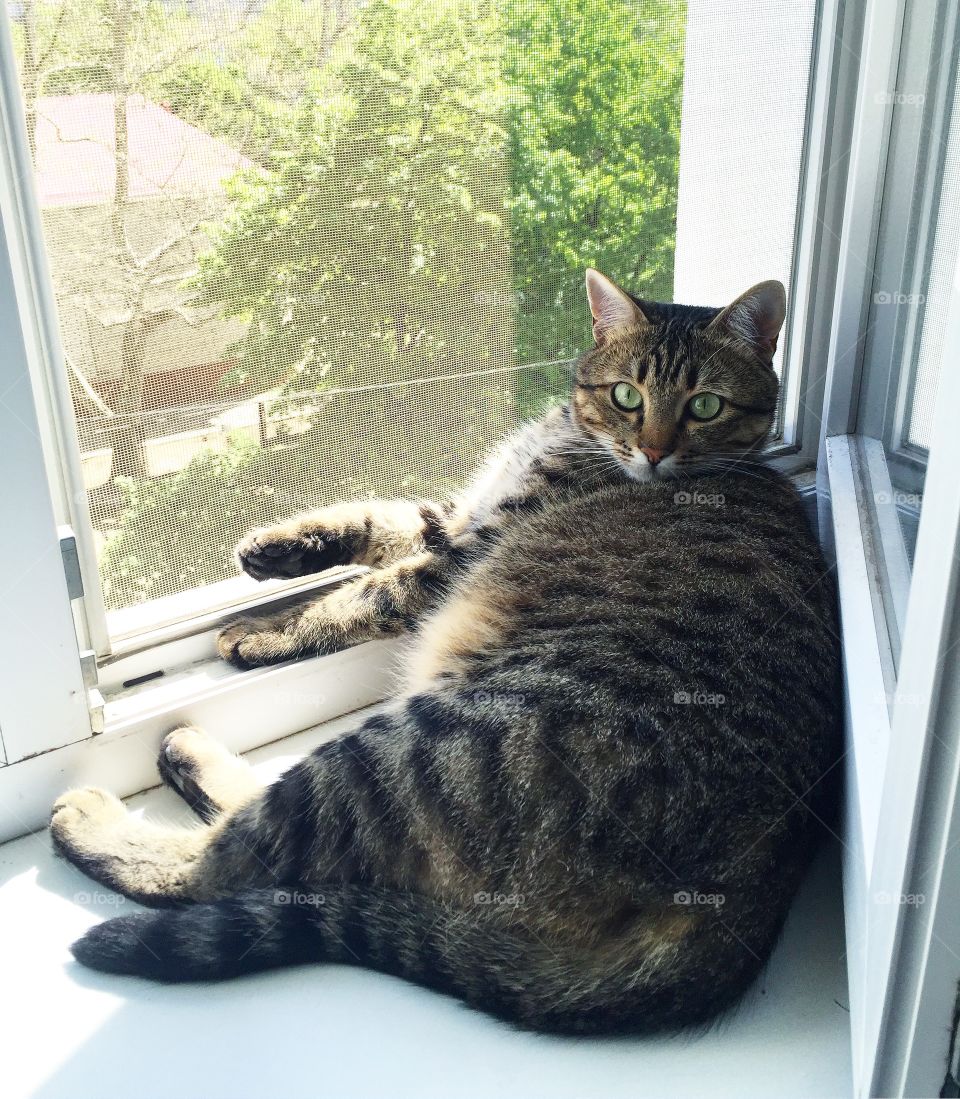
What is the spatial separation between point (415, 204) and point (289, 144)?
0.29m

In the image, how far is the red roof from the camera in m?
1.48

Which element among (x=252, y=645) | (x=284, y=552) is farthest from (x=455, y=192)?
(x=252, y=645)

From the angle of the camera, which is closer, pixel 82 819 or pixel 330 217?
pixel 82 819

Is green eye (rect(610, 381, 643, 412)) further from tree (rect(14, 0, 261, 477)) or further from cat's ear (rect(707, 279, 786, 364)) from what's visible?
tree (rect(14, 0, 261, 477))

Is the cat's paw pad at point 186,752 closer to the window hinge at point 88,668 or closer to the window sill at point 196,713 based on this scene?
the window sill at point 196,713

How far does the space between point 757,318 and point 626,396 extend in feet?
1.01

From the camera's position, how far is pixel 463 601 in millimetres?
1910

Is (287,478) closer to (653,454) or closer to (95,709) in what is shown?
(95,709)

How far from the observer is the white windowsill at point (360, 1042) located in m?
1.23

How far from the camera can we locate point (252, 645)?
6.40ft

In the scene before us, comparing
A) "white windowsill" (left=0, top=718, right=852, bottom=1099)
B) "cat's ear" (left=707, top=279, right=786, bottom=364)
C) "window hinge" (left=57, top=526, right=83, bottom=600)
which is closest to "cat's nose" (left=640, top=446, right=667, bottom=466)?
"cat's ear" (left=707, top=279, right=786, bottom=364)

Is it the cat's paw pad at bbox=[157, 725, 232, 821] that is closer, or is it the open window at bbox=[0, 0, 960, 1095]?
the open window at bbox=[0, 0, 960, 1095]

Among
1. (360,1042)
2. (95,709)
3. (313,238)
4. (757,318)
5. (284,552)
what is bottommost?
(360,1042)

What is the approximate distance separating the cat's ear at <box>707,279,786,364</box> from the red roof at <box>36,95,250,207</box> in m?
1.02
